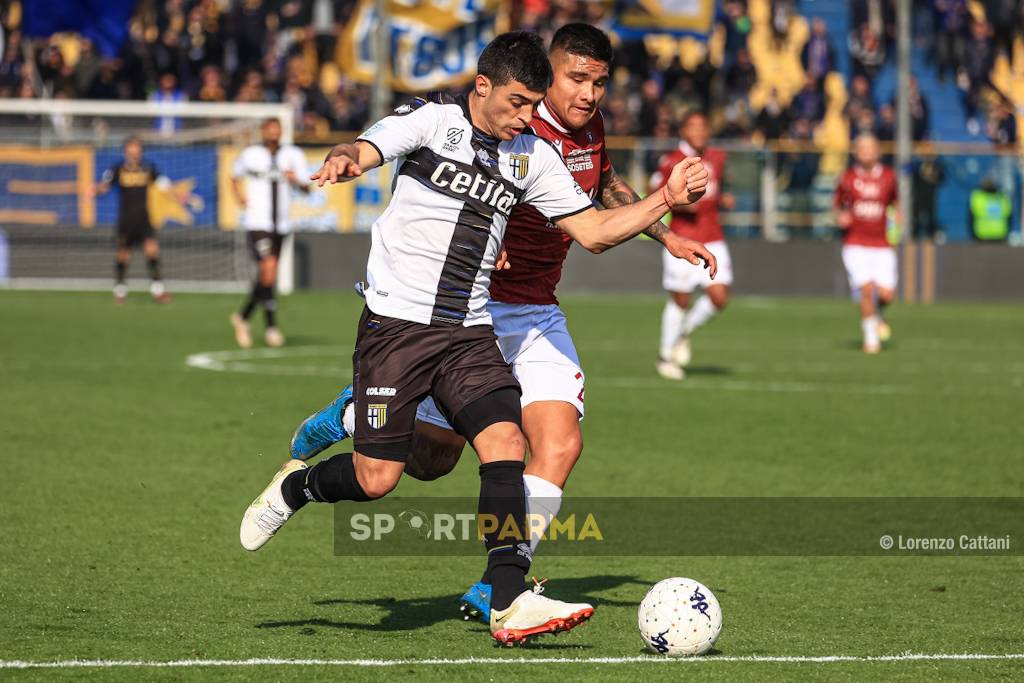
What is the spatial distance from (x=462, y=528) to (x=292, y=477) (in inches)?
82.9

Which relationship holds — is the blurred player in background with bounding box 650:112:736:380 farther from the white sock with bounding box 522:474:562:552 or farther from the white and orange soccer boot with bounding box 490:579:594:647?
the white and orange soccer boot with bounding box 490:579:594:647

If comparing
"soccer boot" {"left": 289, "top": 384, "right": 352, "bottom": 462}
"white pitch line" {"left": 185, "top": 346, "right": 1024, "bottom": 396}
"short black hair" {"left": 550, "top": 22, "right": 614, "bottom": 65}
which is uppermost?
"short black hair" {"left": 550, "top": 22, "right": 614, "bottom": 65}

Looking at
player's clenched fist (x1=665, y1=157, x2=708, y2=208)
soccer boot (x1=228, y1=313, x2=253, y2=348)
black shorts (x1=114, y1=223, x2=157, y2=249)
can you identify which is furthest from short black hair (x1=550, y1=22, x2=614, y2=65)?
black shorts (x1=114, y1=223, x2=157, y2=249)

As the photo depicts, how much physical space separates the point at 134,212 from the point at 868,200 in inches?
423

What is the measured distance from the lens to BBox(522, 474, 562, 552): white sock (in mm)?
6191

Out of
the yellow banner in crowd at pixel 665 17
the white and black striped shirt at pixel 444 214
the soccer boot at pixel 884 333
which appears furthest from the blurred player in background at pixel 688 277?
the yellow banner in crowd at pixel 665 17

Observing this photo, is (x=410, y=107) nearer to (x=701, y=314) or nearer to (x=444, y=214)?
(x=444, y=214)

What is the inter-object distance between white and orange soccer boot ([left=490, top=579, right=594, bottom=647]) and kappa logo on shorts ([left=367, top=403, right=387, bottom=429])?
81 cm

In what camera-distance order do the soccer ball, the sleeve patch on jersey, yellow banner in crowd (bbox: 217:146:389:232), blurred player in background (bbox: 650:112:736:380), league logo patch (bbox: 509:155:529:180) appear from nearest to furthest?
1. the soccer ball
2. the sleeve patch on jersey
3. league logo patch (bbox: 509:155:529:180)
4. blurred player in background (bbox: 650:112:736:380)
5. yellow banner in crowd (bbox: 217:146:389:232)

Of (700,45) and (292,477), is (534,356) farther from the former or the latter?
(700,45)

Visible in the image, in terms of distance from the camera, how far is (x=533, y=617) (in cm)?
535

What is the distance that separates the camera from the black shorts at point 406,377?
5762 mm

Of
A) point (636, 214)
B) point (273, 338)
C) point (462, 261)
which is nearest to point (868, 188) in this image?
point (273, 338)

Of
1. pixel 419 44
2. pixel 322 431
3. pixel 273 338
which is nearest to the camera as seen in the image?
pixel 322 431
